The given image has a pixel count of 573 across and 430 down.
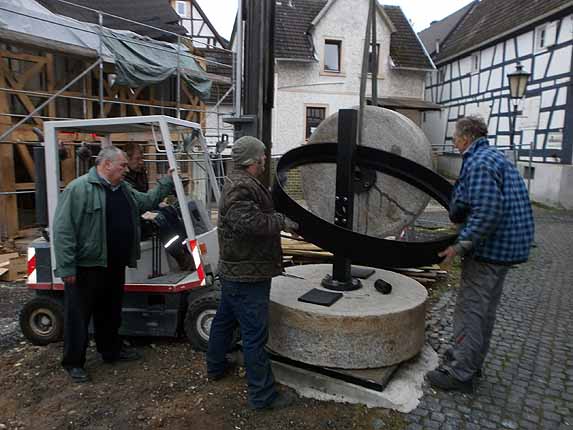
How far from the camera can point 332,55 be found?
2031 centimetres

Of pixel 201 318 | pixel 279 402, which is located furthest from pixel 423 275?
pixel 279 402

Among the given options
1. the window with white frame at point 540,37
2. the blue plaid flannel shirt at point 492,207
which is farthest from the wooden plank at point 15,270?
the window with white frame at point 540,37

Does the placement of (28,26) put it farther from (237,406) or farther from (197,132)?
(237,406)

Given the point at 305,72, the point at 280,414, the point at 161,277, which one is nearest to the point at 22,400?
the point at 161,277

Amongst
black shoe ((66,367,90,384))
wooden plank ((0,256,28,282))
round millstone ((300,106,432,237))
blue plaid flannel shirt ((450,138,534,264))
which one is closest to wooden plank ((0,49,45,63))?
wooden plank ((0,256,28,282))

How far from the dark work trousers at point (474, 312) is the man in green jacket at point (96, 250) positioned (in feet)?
7.85

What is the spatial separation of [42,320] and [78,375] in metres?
0.93

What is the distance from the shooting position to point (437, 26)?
2617 centimetres

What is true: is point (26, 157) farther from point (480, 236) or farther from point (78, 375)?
point (480, 236)

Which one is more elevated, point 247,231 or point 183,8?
point 183,8

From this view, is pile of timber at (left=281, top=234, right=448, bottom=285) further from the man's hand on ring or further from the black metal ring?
the man's hand on ring

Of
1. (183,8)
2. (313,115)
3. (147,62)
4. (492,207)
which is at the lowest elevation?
(492,207)

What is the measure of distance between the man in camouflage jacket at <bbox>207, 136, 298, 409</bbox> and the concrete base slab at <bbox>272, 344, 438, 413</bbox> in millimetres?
243

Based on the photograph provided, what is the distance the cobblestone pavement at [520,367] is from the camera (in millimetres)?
3000
